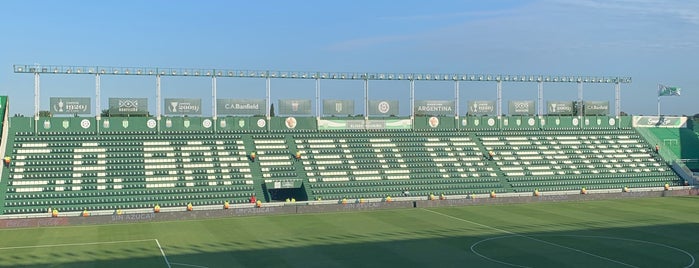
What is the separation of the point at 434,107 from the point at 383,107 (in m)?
5.79

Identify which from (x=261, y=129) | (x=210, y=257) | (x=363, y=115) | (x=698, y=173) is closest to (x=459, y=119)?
(x=363, y=115)

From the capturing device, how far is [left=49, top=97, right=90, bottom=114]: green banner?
5694cm

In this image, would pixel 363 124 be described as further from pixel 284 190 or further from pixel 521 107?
pixel 521 107

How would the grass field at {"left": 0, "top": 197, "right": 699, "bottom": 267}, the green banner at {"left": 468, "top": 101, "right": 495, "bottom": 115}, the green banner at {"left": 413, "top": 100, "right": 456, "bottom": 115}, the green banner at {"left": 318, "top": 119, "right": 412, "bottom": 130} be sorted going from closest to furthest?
the grass field at {"left": 0, "top": 197, "right": 699, "bottom": 267}
the green banner at {"left": 318, "top": 119, "right": 412, "bottom": 130}
the green banner at {"left": 413, "top": 100, "right": 456, "bottom": 115}
the green banner at {"left": 468, "top": 101, "right": 495, "bottom": 115}

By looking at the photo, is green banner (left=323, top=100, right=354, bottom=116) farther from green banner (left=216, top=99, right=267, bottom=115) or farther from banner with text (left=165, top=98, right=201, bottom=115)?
banner with text (left=165, top=98, right=201, bottom=115)

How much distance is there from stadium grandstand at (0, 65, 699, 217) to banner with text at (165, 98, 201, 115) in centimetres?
9

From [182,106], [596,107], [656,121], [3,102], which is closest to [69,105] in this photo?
[3,102]

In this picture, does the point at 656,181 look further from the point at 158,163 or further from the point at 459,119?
the point at 158,163

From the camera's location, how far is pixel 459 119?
68.7 meters

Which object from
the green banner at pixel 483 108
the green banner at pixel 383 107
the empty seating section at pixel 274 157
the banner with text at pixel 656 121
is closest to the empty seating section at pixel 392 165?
the empty seating section at pixel 274 157

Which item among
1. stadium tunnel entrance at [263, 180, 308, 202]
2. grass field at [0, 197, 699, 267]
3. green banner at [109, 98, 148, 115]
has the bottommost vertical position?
grass field at [0, 197, 699, 267]

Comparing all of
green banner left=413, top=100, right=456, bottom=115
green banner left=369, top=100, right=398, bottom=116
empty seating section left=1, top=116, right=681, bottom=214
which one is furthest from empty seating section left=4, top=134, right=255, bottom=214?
green banner left=413, top=100, right=456, bottom=115

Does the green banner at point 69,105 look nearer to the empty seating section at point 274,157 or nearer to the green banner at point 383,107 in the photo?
the empty seating section at point 274,157

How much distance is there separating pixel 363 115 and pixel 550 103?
21.8 metres
